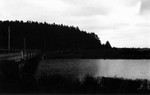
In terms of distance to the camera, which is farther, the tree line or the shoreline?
the tree line

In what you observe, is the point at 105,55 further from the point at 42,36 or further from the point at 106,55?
the point at 42,36

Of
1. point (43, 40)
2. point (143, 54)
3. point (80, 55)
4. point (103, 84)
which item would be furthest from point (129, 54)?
point (103, 84)

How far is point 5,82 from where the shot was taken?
16734 millimetres

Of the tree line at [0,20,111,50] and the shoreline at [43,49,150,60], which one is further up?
the tree line at [0,20,111,50]

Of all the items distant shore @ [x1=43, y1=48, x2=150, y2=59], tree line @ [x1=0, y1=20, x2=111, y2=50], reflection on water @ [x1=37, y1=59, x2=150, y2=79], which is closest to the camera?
reflection on water @ [x1=37, y1=59, x2=150, y2=79]

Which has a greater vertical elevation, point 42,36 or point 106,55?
point 42,36

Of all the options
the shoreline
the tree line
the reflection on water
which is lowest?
the reflection on water

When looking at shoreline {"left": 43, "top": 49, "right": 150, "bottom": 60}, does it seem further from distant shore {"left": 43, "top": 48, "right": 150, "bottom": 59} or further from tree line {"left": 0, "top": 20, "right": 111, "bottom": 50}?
tree line {"left": 0, "top": 20, "right": 111, "bottom": 50}

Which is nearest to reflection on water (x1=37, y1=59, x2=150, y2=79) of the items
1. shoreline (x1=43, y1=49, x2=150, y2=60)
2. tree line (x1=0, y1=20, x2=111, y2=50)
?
shoreline (x1=43, y1=49, x2=150, y2=60)

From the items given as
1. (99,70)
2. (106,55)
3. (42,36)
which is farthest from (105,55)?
(99,70)

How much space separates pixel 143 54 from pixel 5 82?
138 metres

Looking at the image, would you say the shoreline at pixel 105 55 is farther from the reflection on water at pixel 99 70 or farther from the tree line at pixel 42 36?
the reflection on water at pixel 99 70

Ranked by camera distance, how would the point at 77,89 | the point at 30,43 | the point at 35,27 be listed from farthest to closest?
the point at 35,27 < the point at 30,43 < the point at 77,89

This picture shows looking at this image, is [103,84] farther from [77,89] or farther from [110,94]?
[110,94]
